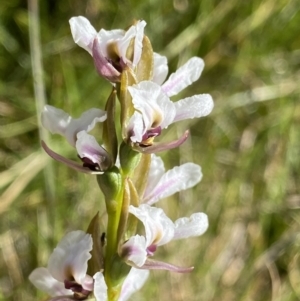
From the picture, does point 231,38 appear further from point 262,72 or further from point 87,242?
point 87,242

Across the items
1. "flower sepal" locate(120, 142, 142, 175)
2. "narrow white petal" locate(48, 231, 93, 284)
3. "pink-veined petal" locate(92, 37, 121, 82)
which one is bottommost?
"narrow white petal" locate(48, 231, 93, 284)

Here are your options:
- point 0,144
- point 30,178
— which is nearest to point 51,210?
point 30,178

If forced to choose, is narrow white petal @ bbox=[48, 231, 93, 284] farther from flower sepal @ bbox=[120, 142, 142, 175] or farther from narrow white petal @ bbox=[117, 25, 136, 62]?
narrow white petal @ bbox=[117, 25, 136, 62]

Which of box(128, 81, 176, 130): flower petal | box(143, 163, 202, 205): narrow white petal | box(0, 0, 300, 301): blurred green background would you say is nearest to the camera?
box(128, 81, 176, 130): flower petal

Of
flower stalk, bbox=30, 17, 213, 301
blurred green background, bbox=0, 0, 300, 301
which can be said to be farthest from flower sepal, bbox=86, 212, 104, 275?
blurred green background, bbox=0, 0, 300, 301

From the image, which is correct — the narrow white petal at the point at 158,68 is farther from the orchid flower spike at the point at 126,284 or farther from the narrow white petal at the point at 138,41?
the orchid flower spike at the point at 126,284

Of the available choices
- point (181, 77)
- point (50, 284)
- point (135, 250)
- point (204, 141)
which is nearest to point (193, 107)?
point (181, 77)

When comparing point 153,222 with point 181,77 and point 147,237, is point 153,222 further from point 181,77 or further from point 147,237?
point 181,77
